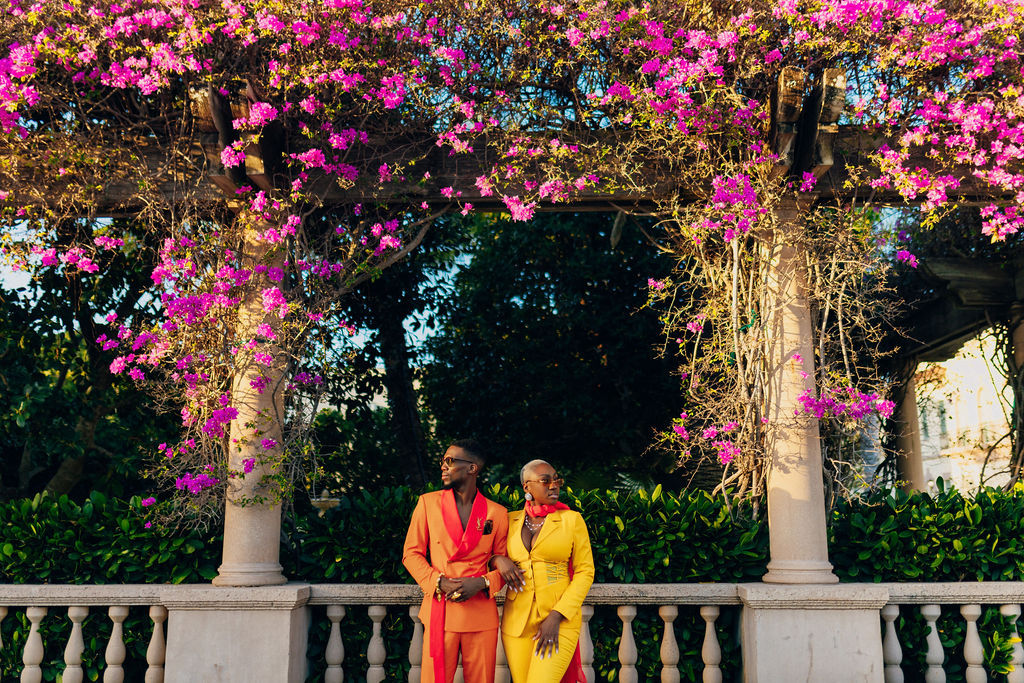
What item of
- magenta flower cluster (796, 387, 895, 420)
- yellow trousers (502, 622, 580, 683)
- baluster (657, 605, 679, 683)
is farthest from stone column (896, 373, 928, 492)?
yellow trousers (502, 622, 580, 683)

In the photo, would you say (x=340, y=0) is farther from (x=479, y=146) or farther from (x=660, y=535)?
(x=660, y=535)

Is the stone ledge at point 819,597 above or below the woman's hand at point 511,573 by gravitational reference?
below

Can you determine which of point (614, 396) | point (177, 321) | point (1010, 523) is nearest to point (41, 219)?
point (177, 321)

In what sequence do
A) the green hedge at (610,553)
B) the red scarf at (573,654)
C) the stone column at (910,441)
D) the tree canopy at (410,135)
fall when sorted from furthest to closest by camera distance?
1. the stone column at (910,441)
2. the green hedge at (610,553)
3. the tree canopy at (410,135)
4. the red scarf at (573,654)

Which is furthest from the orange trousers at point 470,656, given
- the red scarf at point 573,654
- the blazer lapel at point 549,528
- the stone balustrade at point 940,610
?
the stone balustrade at point 940,610

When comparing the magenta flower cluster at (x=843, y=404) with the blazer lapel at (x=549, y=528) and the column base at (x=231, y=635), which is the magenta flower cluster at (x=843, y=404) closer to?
the blazer lapel at (x=549, y=528)

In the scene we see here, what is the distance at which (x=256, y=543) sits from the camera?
4.84 m

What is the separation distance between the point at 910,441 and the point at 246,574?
1041 centimetres

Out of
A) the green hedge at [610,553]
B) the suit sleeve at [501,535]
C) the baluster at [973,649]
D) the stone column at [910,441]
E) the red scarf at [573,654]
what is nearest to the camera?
the red scarf at [573,654]

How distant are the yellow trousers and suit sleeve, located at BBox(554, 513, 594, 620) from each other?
93mm

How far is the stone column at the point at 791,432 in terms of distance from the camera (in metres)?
4.89

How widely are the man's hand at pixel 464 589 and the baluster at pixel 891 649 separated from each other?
2.78m

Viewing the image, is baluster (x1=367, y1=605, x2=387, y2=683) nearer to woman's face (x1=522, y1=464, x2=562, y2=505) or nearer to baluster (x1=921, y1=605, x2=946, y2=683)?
woman's face (x1=522, y1=464, x2=562, y2=505)

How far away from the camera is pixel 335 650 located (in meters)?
4.88
